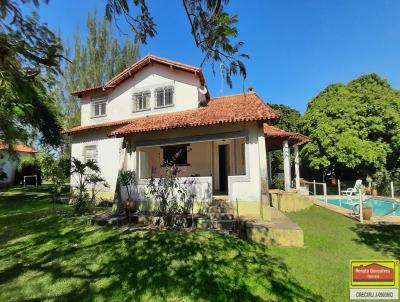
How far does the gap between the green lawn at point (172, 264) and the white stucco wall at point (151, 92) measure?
8.72 meters

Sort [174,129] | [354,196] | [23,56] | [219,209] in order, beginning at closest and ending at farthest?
[23,56]
[219,209]
[174,129]
[354,196]

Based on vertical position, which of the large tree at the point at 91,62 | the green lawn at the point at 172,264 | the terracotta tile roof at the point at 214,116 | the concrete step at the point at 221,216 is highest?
the large tree at the point at 91,62

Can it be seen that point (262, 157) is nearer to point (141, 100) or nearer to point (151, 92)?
point (151, 92)

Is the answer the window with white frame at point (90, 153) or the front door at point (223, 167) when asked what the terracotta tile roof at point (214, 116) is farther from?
the window with white frame at point (90, 153)

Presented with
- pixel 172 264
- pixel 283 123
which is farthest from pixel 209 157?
pixel 283 123

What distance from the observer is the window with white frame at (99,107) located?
19356mm

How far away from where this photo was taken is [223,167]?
1769cm

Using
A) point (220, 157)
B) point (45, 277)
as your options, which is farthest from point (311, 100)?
point (45, 277)

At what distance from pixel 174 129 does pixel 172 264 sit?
25.7 feet

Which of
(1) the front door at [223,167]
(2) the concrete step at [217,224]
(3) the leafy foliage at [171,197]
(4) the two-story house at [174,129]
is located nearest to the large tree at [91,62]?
(4) the two-story house at [174,129]

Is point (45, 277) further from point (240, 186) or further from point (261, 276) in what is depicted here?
point (240, 186)

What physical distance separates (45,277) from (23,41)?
5259mm

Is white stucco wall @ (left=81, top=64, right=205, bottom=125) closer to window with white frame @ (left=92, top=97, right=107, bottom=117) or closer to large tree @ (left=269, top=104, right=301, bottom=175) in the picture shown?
window with white frame @ (left=92, top=97, right=107, bottom=117)

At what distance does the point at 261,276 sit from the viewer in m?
6.73
